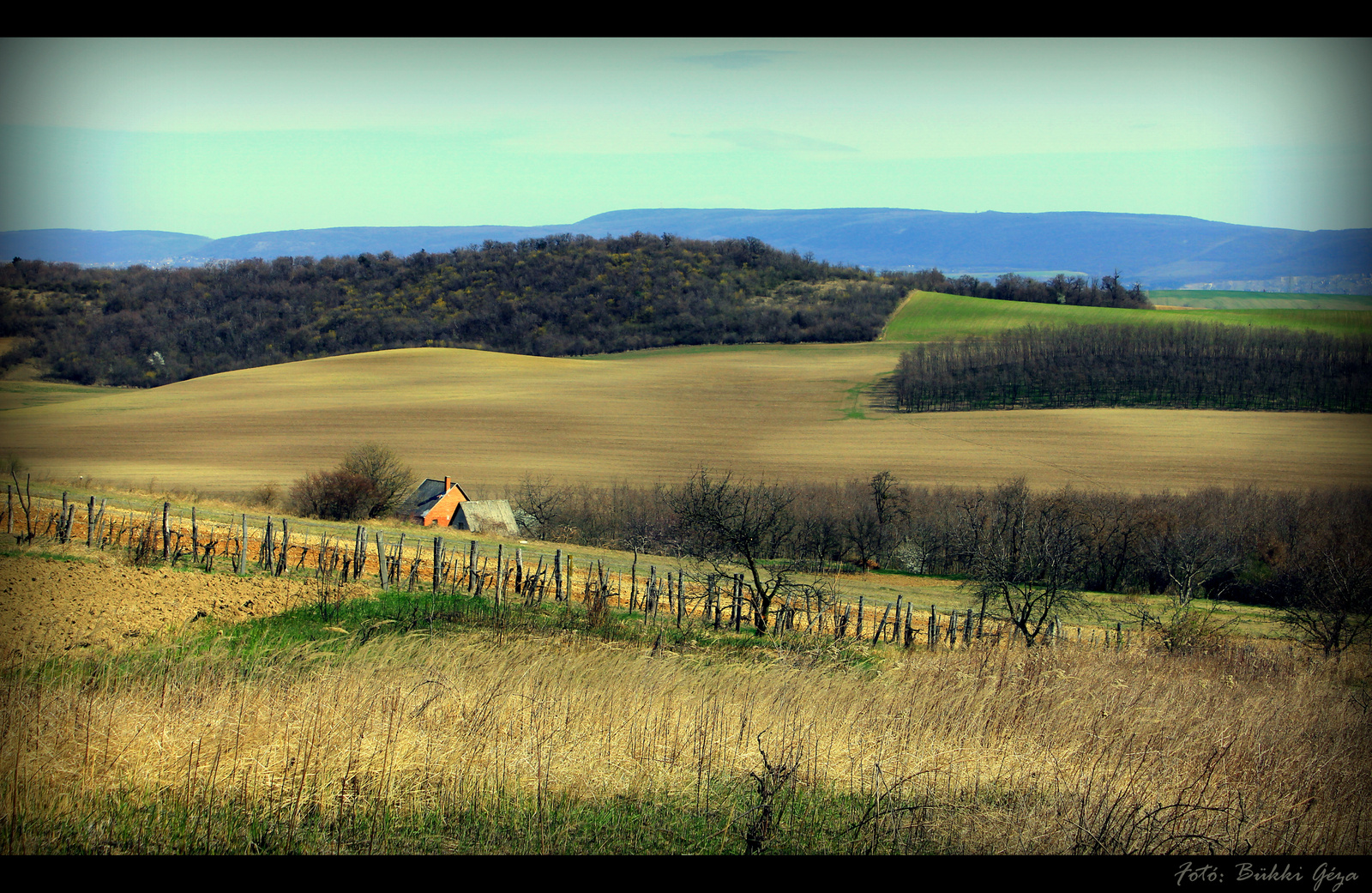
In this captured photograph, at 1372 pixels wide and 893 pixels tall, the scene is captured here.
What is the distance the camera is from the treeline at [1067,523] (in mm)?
30141

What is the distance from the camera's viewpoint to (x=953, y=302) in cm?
10094

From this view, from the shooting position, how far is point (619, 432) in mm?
56188

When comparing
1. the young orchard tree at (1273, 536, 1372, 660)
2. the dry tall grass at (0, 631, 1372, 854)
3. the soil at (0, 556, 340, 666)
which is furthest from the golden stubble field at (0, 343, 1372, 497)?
the dry tall grass at (0, 631, 1372, 854)

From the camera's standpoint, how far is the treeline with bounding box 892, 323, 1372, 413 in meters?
58.5

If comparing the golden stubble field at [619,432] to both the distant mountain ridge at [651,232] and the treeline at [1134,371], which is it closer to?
the treeline at [1134,371]

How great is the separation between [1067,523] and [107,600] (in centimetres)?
2559

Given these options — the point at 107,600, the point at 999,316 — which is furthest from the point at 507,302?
the point at 107,600

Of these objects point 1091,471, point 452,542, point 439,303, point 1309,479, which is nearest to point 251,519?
point 452,542

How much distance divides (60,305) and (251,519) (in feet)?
79.0

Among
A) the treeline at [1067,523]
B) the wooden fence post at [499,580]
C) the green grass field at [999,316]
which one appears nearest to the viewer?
the wooden fence post at [499,580]

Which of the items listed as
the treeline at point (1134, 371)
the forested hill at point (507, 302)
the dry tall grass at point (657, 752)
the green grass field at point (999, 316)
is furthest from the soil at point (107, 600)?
the green grass field at point (999, 316)

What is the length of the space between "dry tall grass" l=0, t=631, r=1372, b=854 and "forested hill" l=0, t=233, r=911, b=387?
74.6 m

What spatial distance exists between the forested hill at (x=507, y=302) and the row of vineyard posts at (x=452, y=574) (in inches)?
2360
